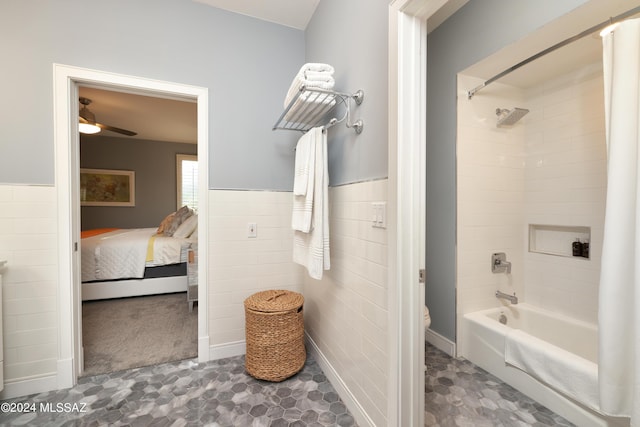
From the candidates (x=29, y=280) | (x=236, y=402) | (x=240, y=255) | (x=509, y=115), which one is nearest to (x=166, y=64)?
(x=240, y=255)

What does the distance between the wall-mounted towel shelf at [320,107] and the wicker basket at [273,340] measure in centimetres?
119

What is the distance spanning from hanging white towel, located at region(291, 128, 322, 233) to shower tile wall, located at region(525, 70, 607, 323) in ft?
6.09

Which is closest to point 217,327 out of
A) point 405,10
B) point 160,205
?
point 405,10

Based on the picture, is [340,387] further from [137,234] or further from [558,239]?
[137,234]

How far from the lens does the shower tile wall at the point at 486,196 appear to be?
2.04 metres

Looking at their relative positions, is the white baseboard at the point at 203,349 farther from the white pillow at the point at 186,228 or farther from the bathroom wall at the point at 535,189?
the white pillow at the point at 186,228

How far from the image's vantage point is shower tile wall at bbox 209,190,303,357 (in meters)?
2.03

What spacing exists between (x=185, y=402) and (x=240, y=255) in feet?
3.08

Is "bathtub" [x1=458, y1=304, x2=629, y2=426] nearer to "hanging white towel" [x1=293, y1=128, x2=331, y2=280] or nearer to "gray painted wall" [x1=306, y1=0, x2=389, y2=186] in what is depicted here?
"hanging white towel" [x1=293, y1=128, x2=331, y2=280]

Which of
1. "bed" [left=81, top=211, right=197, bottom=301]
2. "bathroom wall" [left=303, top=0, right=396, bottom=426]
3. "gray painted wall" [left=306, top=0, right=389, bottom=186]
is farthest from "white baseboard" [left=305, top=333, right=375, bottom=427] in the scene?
"bed" [left=81, top=211, right=197, bottom=301]

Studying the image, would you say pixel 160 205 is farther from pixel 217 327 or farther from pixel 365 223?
pixel 365 223

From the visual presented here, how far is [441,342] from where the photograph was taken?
7.06 ft

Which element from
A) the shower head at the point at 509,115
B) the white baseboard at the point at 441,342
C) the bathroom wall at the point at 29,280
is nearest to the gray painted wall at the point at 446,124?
the white baseboard at the point at 441,342

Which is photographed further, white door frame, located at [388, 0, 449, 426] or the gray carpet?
the gray carpet
